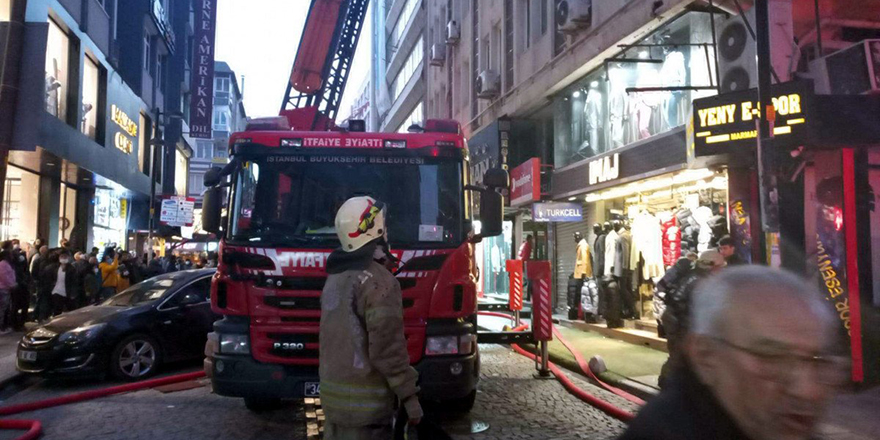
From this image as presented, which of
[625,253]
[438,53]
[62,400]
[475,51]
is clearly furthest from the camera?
[438,53]

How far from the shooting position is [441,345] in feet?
20.8

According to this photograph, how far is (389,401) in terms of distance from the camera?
334 cm

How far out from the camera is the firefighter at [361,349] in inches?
128

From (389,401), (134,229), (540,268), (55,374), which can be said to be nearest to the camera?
(389,401)

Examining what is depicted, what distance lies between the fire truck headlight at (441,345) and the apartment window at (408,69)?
112 ft

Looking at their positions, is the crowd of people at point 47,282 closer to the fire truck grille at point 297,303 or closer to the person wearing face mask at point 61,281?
the person wearing face mask at point 61,281

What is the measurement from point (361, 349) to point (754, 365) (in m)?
2.12

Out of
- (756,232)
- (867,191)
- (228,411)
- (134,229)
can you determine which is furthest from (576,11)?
(134,229)

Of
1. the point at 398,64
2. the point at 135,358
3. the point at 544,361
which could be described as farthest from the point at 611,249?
the point at 398,64

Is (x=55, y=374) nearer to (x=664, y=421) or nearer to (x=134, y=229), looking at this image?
(x=664, y=421)

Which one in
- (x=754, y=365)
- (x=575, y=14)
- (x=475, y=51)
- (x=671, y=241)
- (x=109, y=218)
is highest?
(x=475, y=51)

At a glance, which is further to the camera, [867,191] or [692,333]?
[867,191]

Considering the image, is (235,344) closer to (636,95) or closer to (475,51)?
(636,95)

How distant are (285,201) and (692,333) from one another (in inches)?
224
